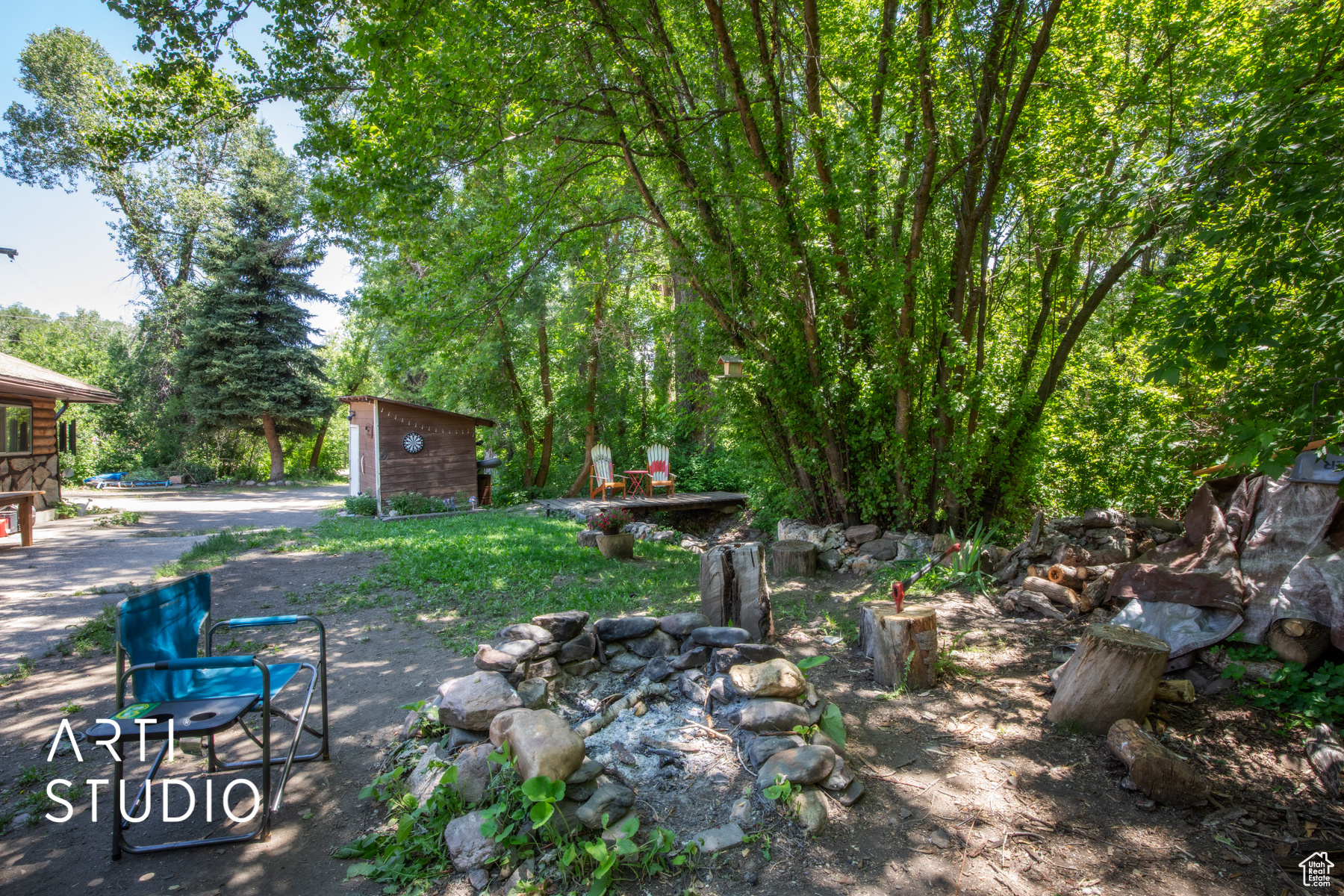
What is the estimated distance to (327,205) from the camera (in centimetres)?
560

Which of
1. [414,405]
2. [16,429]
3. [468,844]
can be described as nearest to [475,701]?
[468,844]

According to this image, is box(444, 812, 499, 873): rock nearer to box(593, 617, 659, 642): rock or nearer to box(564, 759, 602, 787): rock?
box(564, 759, 602, 787): rock

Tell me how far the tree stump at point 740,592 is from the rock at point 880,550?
8.25 ft

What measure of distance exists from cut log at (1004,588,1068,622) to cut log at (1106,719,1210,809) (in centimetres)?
202

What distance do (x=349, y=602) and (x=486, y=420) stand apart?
9300 mm

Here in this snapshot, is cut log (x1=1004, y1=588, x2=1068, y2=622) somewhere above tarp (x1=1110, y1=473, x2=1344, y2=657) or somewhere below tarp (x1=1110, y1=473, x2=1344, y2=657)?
below

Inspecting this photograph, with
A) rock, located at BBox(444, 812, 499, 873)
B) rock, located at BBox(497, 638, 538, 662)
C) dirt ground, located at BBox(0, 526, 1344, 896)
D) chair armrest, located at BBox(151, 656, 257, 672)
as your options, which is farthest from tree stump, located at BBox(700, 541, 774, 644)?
chair armrest, located at BBox(151, 656, 257, 672)

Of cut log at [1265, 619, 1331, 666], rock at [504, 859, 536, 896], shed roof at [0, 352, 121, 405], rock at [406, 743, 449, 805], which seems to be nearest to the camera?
rock at [504, 859, 536, 896]

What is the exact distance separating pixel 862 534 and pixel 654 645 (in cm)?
375

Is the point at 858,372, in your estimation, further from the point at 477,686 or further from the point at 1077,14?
the point at 477,686

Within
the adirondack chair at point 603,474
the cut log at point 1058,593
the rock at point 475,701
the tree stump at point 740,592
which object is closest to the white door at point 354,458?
the adirondack chair at point 603,474

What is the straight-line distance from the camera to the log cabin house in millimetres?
10477

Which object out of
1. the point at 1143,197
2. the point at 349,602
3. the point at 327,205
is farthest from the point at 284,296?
the point at 1143,197

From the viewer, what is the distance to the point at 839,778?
2.53m
